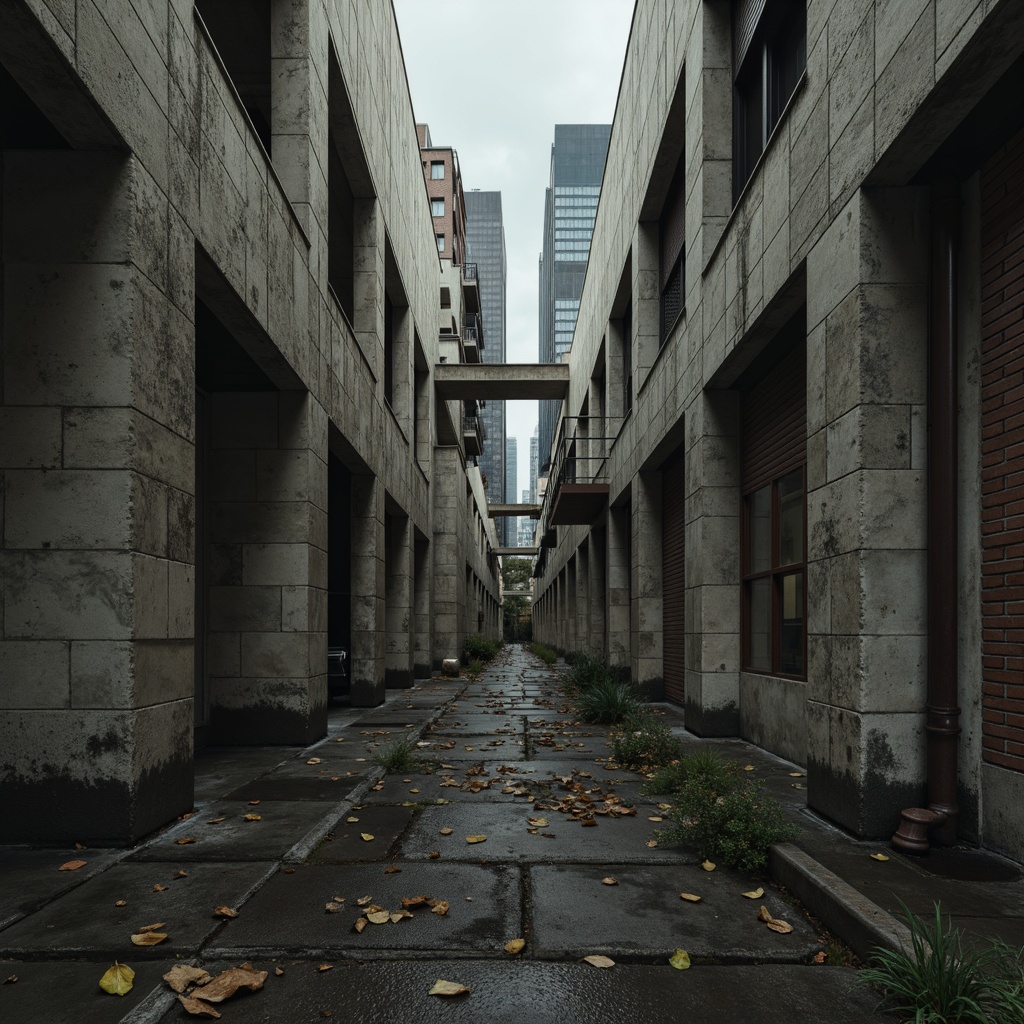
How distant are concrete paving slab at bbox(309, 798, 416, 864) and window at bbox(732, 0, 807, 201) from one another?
6.96 meters

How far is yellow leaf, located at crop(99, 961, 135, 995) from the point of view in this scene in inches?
121

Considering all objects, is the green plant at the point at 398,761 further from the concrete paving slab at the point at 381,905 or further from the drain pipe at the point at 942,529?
the drain pipe at the point at 942,529

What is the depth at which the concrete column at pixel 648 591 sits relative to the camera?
45.7ft

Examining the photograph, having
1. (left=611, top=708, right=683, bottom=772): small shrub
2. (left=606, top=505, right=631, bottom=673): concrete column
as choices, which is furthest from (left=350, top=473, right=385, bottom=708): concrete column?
(left=611, top=708, right=683, bottom=772): small shrub

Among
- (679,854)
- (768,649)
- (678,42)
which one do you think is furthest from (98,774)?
(678,42)

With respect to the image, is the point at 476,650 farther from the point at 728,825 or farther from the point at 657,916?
the point at 657,916

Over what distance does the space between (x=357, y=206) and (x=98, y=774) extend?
36.7 feet

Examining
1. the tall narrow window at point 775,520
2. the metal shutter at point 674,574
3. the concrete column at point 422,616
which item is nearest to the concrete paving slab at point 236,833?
the tall narrow window at point 775,520

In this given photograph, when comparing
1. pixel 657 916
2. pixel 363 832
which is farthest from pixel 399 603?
pixel 657 916

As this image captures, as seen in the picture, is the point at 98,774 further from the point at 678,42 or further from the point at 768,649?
the point at 678,42

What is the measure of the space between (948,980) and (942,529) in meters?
2.67

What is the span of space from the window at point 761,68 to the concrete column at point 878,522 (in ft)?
10.9

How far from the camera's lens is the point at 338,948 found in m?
3.49

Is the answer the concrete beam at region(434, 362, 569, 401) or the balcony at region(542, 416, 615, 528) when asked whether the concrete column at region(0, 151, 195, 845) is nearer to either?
the balcony at region(542, 416, 615, 528)
